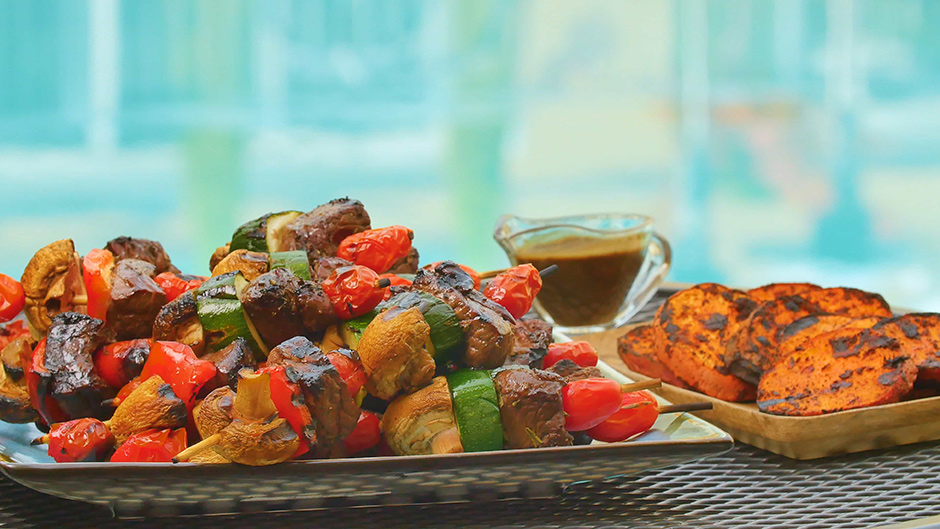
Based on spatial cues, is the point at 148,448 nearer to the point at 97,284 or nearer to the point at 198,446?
the point at 198,446

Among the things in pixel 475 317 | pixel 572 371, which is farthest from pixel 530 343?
pixel 475 317

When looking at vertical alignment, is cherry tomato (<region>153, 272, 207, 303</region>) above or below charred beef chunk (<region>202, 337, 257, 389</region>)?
above

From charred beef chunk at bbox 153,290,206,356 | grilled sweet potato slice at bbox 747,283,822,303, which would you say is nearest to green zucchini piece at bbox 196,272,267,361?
charred beef chunk at bbox 153,290,206,356

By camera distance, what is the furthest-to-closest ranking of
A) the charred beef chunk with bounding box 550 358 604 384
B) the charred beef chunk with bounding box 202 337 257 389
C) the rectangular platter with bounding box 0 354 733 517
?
the charred beef chunk with bounding box 550 358 604 384 < the charred beef chunk with bounding box 202 337 257 389 < the rectangular platter with bounding box 0 354 733 517

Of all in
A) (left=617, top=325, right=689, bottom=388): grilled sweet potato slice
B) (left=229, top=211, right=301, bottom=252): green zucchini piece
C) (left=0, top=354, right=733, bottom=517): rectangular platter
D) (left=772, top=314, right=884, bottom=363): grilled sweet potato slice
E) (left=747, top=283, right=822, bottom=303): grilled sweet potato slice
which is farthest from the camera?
(left=747, top=283, right=822, bottom=303): grilled sweet potato slice

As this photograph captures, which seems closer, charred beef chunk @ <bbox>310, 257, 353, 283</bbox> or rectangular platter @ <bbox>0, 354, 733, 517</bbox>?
rectangular platter @ <bbox>0, 354, 733, 517</bbox>

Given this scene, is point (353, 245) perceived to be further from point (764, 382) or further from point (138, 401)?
point (764, 382)

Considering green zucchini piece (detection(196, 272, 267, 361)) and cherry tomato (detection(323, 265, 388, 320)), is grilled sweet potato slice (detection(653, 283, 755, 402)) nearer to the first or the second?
cherry tomato (detection(323, 265, 388, 320))
